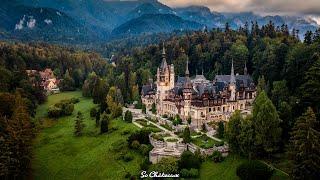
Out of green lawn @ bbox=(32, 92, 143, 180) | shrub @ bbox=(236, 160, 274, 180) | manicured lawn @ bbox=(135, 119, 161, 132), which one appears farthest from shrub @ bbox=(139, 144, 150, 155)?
shrub @ bbox=(236, 160, 274, 180)

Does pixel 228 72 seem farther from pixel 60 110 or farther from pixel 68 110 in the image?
pixel 60 110

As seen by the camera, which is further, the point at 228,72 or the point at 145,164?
the point at 228,72

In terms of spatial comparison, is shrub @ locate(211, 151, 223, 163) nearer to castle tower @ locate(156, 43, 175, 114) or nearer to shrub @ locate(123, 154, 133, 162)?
shrub @ locate(123, 154, 133, 162)

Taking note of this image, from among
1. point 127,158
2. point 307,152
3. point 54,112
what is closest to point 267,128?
point 307,152

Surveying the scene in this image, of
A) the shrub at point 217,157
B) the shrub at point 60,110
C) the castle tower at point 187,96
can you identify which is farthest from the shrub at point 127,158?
the shrub at point 60,110

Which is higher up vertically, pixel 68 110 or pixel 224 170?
pixel 68 110

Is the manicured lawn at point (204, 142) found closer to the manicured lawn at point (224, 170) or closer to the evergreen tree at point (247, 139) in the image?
the manicured lawn at point (224, 170)
